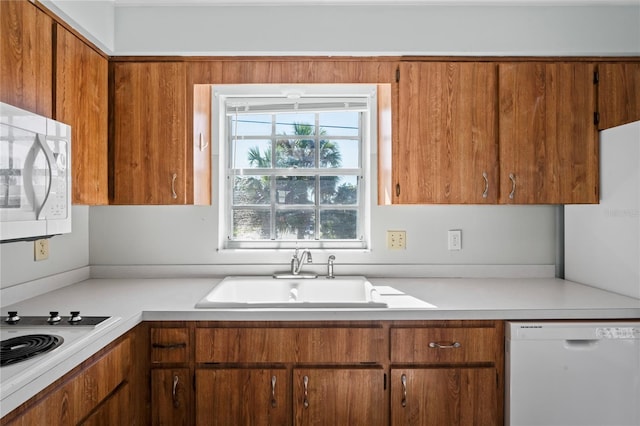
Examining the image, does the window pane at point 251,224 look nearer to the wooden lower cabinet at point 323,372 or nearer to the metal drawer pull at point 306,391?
the wooden lower cabinet at point 323,372

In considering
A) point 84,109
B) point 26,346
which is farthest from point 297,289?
point 84,109

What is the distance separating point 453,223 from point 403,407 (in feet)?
3.60

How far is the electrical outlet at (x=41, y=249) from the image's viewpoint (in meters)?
1.83

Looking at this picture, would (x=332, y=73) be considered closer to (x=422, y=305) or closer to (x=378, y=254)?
(x=378, y=254)

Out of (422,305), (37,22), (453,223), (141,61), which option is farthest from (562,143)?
(37,22)

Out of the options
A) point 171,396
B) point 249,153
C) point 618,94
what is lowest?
point 171,396

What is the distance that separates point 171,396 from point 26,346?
63cm

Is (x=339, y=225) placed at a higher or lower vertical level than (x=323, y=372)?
higher

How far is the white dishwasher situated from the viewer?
5.14ft

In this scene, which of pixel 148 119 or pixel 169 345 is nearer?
pixel 169 345

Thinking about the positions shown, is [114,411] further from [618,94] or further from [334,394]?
[618,94]

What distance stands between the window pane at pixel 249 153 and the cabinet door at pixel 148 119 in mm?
464

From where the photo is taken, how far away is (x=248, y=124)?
2387mm

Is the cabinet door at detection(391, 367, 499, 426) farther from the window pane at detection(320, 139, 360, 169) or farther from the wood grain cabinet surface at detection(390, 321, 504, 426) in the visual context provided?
the window pane at detection(320, 139, 360, 169)
